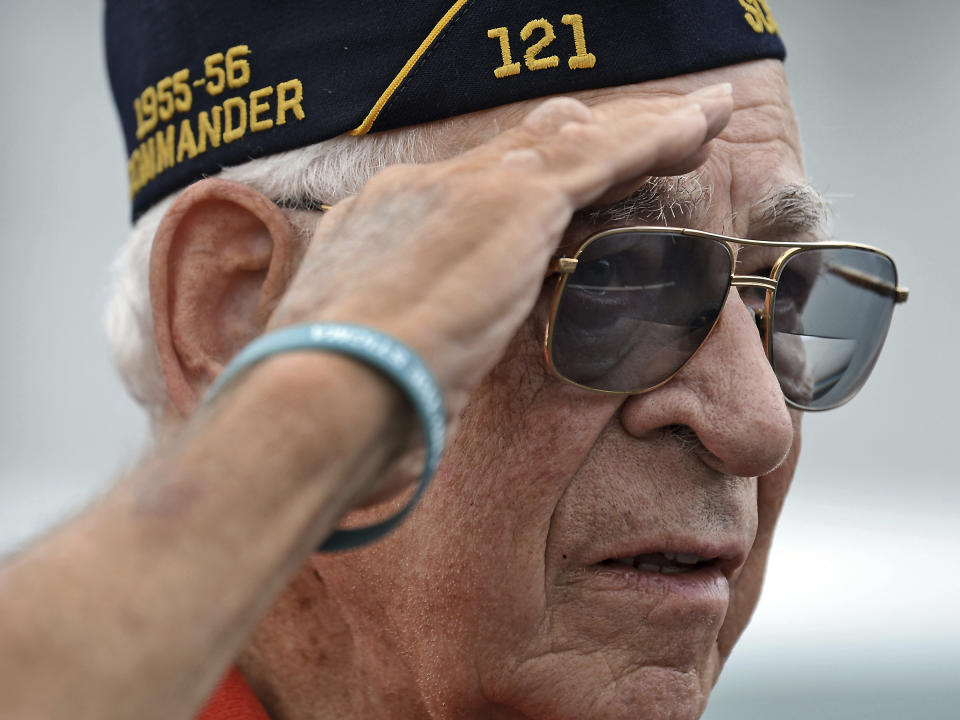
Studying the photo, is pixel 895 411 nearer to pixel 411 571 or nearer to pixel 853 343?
pixel 853 343

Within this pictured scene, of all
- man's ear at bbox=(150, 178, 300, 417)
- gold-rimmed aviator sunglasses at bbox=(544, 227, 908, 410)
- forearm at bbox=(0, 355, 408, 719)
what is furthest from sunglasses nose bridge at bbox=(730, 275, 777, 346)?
forearm at bbox=(0, 355, 408, 719)

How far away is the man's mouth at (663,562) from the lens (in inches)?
71.0

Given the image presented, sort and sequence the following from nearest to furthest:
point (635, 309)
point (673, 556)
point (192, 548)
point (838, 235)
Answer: point (192, 548) < point (635, 309) < point (673, 556) < point (838, 235)

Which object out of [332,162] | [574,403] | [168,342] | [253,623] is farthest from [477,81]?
[253,623]

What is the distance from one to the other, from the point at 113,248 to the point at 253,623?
3487 millimetres

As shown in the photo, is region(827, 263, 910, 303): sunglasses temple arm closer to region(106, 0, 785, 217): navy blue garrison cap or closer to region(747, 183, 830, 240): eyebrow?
region(747, 183, 830, 240): eyebrow

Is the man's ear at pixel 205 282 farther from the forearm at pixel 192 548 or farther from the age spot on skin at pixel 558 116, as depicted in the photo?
the forearm at pixel 192 548

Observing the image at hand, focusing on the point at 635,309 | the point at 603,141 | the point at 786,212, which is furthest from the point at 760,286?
the point at 603,141

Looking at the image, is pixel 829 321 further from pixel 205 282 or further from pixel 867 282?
pixel 205 282

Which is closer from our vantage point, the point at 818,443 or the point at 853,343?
the point at 853,343

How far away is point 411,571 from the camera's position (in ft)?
5.89

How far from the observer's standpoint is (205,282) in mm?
1926

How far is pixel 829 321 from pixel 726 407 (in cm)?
40

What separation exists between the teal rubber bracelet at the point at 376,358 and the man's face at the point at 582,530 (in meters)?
0.60
